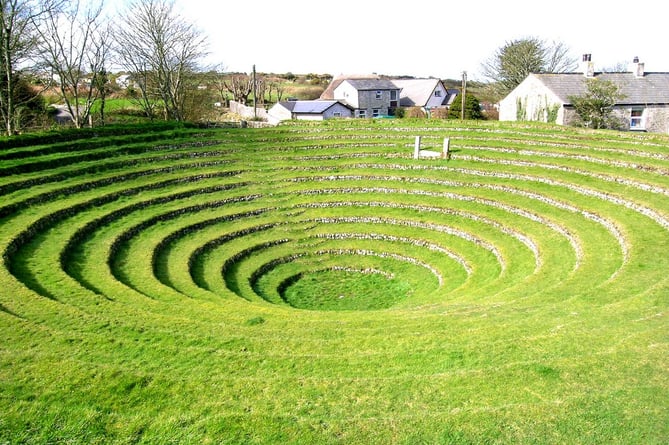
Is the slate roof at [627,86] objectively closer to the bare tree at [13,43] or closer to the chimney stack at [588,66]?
the chimney stack at [588,66]

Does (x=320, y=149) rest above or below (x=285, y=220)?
above

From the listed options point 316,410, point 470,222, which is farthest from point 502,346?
point 470,222

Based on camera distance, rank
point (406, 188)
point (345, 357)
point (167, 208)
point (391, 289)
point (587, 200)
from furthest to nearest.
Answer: point (406, 188)
point (167, 208)
point (587, 200)
point (391, 289)
point (345, 357)

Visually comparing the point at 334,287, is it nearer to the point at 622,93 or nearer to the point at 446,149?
the point at 446,149

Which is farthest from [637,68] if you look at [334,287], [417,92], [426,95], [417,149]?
[334,287]

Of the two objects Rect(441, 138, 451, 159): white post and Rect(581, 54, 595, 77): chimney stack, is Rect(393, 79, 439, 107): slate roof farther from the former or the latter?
Rect(441, 138, 451, 159): white post

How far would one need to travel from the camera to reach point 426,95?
2852 inches

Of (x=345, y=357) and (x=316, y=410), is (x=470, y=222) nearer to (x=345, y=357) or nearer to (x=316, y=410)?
(x=345, y=357)

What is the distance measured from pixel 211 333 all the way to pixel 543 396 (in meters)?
6.38

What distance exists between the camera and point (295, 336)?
33.3ft

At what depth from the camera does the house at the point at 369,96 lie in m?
65.6

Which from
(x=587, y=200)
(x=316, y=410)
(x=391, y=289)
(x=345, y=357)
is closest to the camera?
(x=316, y=410)

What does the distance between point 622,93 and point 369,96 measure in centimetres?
3366

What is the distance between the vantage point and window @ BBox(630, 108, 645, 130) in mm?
39500
